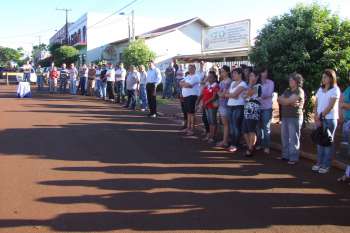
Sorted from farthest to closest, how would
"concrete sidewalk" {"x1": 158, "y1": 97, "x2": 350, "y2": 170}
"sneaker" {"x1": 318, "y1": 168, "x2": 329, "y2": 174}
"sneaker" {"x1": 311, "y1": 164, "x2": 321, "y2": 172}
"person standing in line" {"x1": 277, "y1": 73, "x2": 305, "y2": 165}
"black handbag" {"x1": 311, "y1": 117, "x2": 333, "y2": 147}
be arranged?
"person standing in line" {"x1": 277, "y1": 73, "x2": 305, "y2": 165} < "concrete sidewalk" {"x1": 158, "y1": 97, "x2": 350, "y2": 170} < "sneaker" {"x1": 311, "y1": 164, "x2": 321, "y2": 172} < "sneaker" {"x1": 318, "y1": 168, "x2": 329, "y2": 174} < "black handbag" {"x1": 311, "y1": 117, "x2": 333, "y2": 147}

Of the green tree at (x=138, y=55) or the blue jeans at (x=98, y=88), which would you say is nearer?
the blue jeans at (x=98, y=88)

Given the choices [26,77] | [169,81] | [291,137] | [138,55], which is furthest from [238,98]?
[138,55]

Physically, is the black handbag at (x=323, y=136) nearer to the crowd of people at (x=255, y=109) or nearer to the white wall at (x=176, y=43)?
the crowd of people at (x=255, y=109)

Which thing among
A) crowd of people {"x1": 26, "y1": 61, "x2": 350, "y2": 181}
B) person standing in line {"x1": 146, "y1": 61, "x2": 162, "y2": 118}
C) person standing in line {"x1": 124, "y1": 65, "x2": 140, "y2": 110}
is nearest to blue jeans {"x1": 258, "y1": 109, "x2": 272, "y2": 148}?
crowd of people {"x1": 26, "y1": 61, "x2": 350, "y2": 181}

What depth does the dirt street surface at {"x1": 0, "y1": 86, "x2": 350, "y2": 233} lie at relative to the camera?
599 cm

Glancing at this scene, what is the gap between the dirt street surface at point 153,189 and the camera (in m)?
5.99

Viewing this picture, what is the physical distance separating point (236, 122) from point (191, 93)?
250 cm

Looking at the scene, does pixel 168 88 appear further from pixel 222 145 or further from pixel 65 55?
pixel 65 55

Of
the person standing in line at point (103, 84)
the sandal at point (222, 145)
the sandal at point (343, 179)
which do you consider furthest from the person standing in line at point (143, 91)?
the sandal at point (343, 179)

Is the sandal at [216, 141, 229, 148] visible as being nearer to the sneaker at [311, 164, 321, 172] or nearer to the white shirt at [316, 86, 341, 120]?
the sneaker at [311, 164, 321, 172]

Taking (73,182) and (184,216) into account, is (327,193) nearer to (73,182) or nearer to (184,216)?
(184,216)

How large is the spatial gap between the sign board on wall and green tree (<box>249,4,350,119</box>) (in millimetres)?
11627

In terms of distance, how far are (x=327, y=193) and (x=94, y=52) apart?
4894cm

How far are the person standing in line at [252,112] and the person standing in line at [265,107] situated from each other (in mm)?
245
